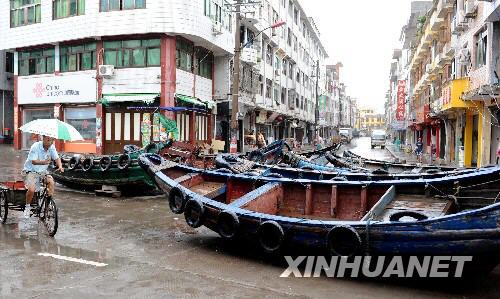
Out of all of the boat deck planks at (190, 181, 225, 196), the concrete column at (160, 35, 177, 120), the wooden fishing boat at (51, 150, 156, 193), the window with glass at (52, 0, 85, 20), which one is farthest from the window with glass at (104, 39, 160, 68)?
the boat deck planks at (190, 181, 225, 196)

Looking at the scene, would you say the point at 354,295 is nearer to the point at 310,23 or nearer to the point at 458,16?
the point at 458,16

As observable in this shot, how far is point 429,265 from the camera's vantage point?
18.4 ft

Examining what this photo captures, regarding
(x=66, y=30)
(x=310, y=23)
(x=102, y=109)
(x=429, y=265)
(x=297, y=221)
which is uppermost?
(x=310, y=23)

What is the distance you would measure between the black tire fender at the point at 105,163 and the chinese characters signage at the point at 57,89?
14.1 metres

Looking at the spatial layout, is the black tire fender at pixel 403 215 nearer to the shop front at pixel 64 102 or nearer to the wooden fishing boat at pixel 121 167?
the wooden fishing boat at pixel 121 167

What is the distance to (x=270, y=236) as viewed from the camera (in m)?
6.42

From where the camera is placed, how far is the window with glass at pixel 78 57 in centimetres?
2631

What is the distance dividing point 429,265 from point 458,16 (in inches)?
943

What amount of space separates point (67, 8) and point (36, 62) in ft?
14.8

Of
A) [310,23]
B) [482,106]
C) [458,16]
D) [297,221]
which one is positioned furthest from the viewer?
[310,23]

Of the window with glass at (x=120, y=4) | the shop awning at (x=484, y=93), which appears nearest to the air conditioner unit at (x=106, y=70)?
the window with glass at (x=120, y=4)

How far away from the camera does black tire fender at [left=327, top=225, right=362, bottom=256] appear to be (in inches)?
225

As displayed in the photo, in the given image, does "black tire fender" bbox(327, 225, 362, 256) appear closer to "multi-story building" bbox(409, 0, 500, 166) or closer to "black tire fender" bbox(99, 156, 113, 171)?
"black tire fender" bbox(99, 156, 113, 171)

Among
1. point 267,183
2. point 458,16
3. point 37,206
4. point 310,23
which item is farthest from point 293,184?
point 310,23
